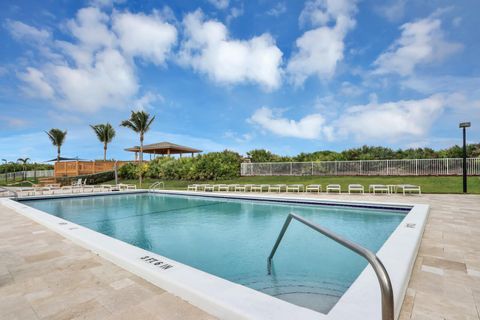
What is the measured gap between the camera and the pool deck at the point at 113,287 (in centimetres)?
233

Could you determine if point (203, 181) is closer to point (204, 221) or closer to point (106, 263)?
point (204, 221)

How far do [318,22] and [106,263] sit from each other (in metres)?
15.2

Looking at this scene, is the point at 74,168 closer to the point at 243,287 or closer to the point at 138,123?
the point at 138,123

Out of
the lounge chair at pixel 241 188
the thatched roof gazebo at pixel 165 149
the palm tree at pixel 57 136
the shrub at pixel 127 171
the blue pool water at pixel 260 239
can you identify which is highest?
the palm tree at pixel 57 136

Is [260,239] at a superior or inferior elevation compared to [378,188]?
inferior

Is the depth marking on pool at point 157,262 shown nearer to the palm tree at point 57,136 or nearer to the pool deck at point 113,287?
the pool deck at point 113,287

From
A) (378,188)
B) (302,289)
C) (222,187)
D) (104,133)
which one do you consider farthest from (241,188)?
(104,133)

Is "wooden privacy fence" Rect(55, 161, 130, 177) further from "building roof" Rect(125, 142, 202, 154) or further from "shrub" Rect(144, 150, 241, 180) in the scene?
"shrub" Rect(144, 150, 241, 180)

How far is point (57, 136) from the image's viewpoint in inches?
1441

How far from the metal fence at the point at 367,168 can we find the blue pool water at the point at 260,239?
428 inches

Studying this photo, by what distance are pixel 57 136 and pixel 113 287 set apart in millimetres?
42615

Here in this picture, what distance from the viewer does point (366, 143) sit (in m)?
21.5

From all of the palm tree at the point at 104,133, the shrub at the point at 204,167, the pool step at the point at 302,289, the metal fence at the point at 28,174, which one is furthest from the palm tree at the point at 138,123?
the pool step at the point at 302,289

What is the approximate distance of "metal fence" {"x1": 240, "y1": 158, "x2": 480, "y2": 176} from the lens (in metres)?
17.8
